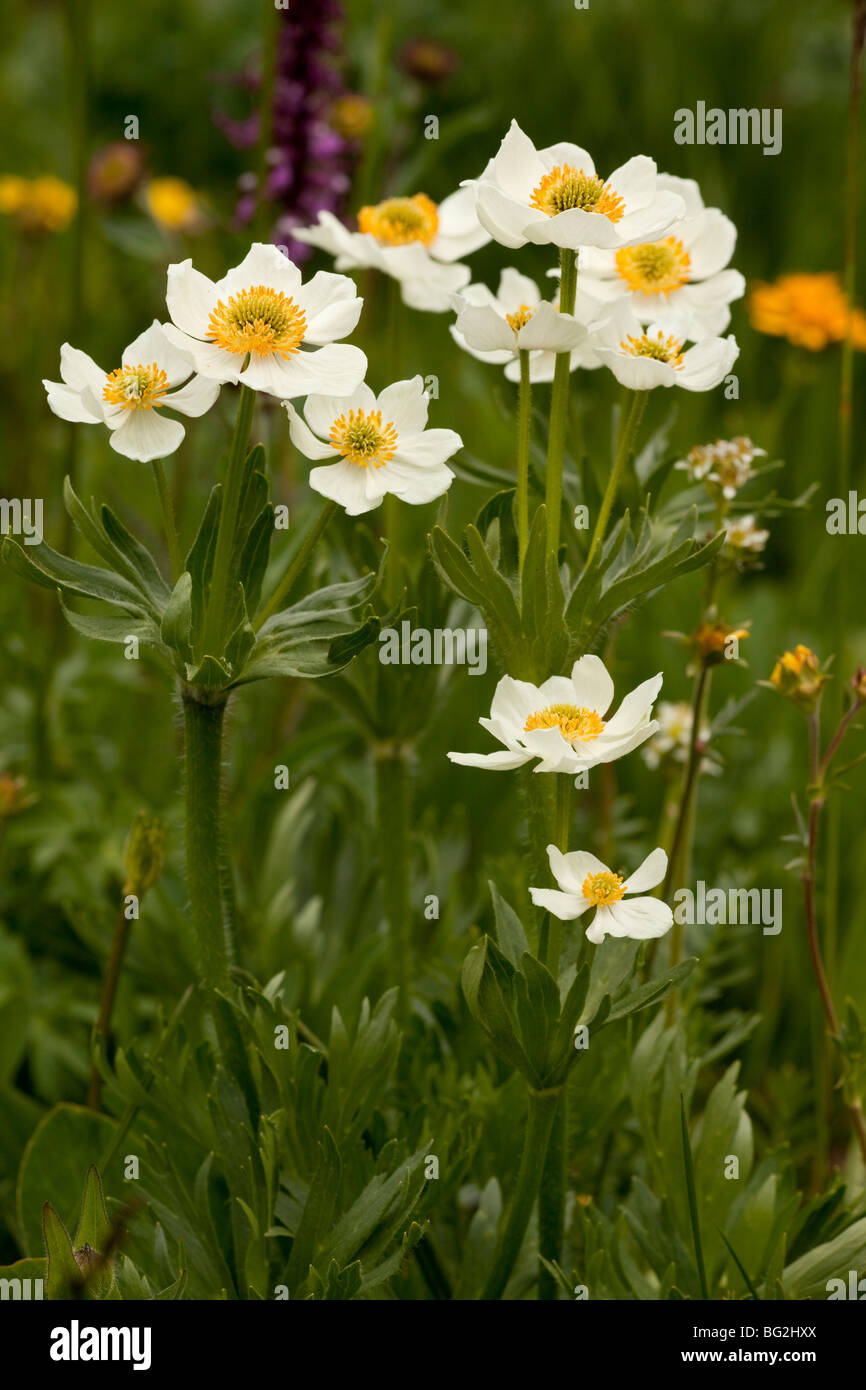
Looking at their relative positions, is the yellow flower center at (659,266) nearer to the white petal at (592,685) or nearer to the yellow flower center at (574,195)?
the yellow flower center at (574,195)

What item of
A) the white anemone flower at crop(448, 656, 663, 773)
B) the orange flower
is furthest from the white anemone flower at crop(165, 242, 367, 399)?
the orange flower

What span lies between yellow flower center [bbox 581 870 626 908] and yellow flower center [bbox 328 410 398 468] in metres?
0.29

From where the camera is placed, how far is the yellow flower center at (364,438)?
0.90m

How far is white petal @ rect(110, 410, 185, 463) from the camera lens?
874mm

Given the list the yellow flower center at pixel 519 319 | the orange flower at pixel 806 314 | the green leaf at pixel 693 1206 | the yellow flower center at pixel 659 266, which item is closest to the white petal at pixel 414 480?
the yellow flower center at pixel 519 319

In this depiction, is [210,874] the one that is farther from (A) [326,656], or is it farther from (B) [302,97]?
(B) [302,97]

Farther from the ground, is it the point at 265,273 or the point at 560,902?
the point at 265,273

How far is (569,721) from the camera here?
852 millimetres

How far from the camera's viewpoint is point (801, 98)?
3297mm

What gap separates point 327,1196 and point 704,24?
3090mm

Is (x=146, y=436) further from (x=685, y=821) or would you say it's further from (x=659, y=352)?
(x=685, y=821)

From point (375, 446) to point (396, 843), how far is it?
1.42 ft

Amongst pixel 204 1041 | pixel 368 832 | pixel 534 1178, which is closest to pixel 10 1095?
pixel 204 1041

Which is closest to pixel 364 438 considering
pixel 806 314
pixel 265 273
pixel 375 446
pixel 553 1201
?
pixel 375 446
